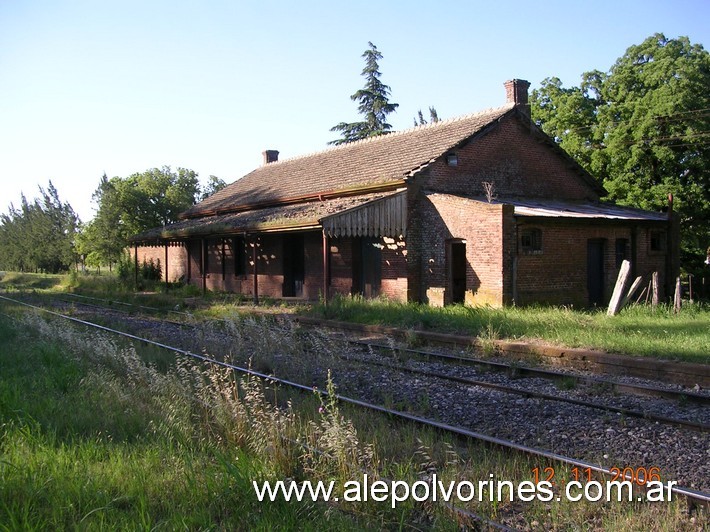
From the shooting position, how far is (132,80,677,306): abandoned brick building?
16.7 metres

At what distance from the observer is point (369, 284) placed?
19.8 m

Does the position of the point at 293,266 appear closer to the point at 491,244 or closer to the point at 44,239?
the point at 491,244

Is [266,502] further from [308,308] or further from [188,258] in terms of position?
[188,258]

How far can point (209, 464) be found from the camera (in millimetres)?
4902

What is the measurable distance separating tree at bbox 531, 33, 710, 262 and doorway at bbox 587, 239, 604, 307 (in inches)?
395

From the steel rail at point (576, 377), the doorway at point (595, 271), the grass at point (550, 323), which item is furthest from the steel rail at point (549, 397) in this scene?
the doorway at point (595, 271)

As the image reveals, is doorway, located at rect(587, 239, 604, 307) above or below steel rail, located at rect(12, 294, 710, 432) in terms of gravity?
above

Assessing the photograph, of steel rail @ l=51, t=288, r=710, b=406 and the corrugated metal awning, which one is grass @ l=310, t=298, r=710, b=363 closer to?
steel rail @ l=51, t=288, r=710, b=406

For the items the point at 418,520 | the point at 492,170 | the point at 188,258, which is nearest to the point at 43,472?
the point at 418,520

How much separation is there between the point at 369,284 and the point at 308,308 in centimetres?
293

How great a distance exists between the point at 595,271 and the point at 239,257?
14.7m

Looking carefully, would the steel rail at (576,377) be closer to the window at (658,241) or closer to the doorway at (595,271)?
the doorway at (595,271)

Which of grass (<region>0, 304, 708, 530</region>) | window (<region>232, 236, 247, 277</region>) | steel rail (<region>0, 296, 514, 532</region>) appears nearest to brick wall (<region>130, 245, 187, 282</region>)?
window (<region>232, 236, 247, 277</region>)

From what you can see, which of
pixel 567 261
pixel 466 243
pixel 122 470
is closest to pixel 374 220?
pixel 466 243
